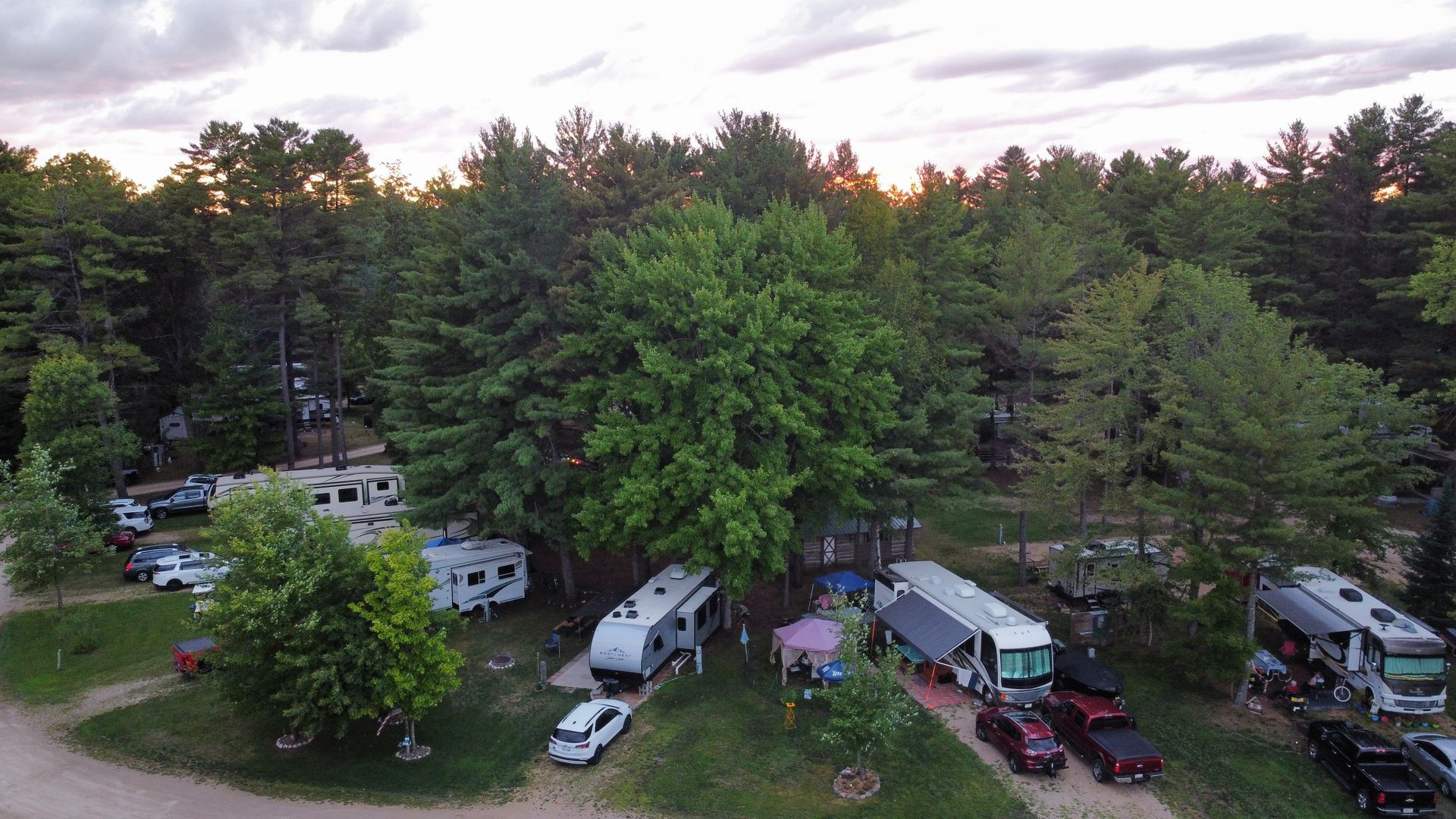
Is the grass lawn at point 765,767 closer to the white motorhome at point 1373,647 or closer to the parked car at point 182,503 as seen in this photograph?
the white motorhome at point 1373,647

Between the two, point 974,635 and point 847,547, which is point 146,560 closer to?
point 847,547

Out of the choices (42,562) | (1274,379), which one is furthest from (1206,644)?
(42,562)

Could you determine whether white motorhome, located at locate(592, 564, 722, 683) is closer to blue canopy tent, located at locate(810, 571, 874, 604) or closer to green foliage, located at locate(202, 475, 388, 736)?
blue canopy tent, located at locate(810, 571, 874, 604)

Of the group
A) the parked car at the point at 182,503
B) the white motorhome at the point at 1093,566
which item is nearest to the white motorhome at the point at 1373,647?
the white motorhome at the point at 1093,566

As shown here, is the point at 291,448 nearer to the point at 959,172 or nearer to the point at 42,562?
the point at 42,562

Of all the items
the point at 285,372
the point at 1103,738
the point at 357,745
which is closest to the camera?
the point at 1103,738

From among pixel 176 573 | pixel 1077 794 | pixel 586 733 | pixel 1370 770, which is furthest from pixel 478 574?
pixel 1370 770
